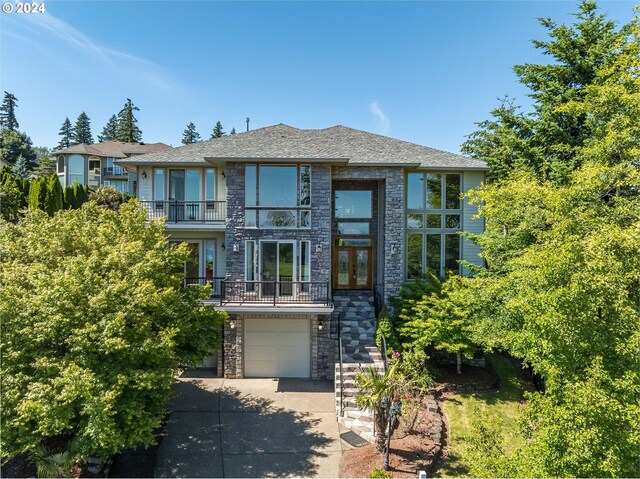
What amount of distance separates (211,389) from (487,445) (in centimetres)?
961

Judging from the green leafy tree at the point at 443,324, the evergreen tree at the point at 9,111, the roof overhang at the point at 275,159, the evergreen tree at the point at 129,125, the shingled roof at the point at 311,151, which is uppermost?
the evergreen tree at the point at 9,111

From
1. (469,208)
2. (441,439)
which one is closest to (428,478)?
(441,439)

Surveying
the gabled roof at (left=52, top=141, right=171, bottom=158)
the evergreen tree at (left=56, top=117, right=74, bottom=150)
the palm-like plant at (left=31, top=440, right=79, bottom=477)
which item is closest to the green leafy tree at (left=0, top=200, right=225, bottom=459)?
the palm-like plant at (left=31, top=440, right=79, bottom=477)

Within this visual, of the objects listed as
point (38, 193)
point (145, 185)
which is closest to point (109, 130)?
point (38, 193)

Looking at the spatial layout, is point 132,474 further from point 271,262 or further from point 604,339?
point 604,339

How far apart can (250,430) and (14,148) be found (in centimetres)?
6503

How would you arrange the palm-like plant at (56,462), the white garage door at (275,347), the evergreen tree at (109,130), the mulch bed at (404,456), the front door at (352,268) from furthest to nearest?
the evergreen tree at (109,130) < the front door at (352,268) < the white garage door at (275,347) < the mulch bed at (404,456) < the palm-like plant at (56,462)

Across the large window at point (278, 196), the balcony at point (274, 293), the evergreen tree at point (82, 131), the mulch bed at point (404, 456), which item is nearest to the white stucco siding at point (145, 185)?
the large window at point (278, 196)

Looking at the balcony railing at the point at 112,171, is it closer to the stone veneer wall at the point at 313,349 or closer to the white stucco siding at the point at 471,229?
the stone veneer wall at the point at 313,349

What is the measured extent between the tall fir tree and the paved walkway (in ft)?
200

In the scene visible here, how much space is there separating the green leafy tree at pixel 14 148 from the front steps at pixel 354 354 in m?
60.1

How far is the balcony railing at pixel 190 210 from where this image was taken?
14.1 m

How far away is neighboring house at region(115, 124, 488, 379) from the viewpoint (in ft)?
42.8

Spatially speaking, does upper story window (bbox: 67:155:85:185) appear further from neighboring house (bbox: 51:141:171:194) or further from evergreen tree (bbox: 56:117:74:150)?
evergreen tree (bbox: 56:117:74:150)
